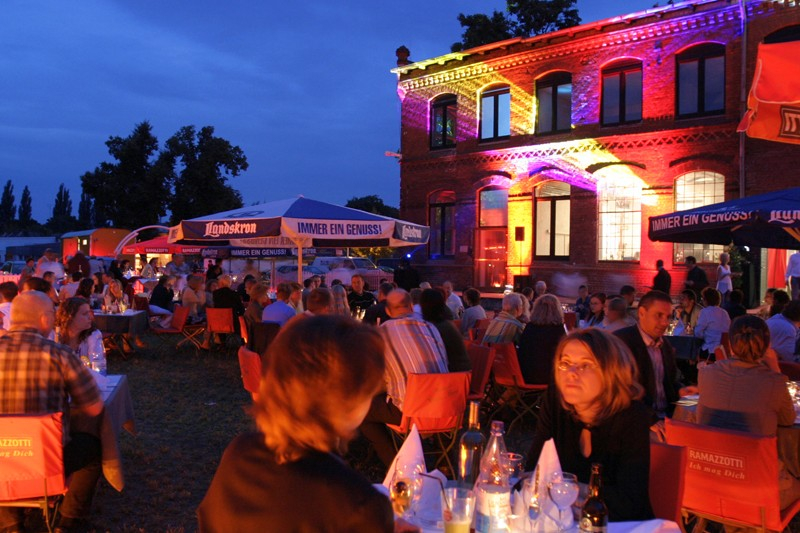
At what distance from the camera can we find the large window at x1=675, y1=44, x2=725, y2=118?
1769cm

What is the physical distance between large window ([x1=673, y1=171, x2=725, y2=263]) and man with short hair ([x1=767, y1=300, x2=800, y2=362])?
37.2ft

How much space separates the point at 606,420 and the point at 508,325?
15.9 feet

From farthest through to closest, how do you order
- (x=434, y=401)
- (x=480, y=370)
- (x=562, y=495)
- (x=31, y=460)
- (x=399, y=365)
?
(x=480, y=370), (x=399, y=365), (x=434, y=401), (x=31, y=460), (x=562, y=495)

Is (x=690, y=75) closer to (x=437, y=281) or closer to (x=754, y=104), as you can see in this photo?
(x=437, y=281)

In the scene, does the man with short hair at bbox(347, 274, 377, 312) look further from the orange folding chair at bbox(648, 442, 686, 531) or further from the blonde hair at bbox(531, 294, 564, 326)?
the orange folding chair at bbox(648, 442, 686, 531)

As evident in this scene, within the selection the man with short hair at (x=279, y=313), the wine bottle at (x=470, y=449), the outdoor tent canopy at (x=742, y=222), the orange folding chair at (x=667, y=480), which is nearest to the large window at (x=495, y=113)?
the man with short hair at (x=279, y=313)

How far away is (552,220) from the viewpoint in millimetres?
20953

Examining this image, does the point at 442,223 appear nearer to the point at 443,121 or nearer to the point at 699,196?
the point at 443,121

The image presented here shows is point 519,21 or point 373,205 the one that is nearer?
point 519,21

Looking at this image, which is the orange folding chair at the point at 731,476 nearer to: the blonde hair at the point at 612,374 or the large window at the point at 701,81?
the blonde hair at the point at 612,374

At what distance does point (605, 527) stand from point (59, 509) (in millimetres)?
3854

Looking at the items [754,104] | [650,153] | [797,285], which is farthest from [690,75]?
[754,104]

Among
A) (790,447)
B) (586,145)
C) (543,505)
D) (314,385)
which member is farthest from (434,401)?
(586,145)

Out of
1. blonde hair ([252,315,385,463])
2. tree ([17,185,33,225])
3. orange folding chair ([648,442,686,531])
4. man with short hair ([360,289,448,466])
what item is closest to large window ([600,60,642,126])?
man with short hair ([360,289,448,466])
